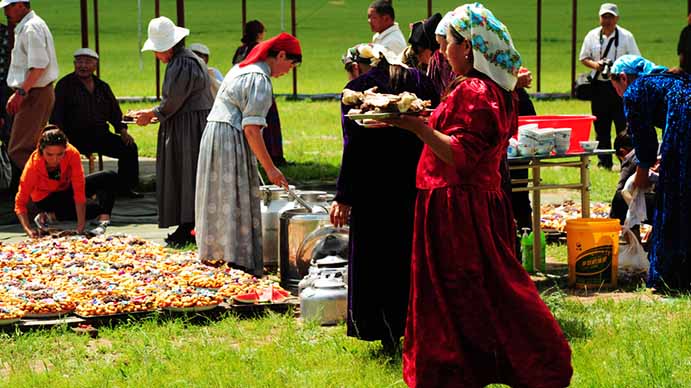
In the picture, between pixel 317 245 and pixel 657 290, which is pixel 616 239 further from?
pixel 317 245

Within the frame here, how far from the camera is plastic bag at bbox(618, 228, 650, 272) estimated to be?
7.86 metres

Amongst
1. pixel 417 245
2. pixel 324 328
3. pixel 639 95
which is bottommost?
pixel 324 328

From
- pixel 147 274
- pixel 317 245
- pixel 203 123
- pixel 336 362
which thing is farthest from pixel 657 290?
pixel 203 123

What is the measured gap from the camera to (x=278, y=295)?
23.1 feet

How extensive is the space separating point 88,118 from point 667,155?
6151mm

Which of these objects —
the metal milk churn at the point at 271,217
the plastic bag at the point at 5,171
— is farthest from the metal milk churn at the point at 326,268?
the plastic bag at the point at 5,171

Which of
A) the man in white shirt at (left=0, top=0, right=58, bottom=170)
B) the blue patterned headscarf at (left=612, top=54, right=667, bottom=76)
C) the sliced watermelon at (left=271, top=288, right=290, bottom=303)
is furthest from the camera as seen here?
the man in white shirt at (left=0, top=0, right=58, bottom=170)

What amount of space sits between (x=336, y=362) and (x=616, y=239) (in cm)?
260

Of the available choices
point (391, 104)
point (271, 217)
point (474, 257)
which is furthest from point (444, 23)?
point (271, 217)

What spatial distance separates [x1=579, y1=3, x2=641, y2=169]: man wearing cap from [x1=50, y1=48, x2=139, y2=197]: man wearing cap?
4633 millimetres

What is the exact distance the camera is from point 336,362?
5680 mm

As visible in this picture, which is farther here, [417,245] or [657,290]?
[657,290]

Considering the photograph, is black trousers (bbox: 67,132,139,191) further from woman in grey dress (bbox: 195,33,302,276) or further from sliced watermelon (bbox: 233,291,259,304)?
sliced watermelon (bbox: 233,291,259,304)

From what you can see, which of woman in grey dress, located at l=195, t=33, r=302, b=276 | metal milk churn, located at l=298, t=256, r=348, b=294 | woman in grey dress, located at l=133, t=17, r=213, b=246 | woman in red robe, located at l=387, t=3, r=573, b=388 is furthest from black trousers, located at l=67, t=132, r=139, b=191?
woman in red robe, located at l=387, t=3, r=573, b=388
